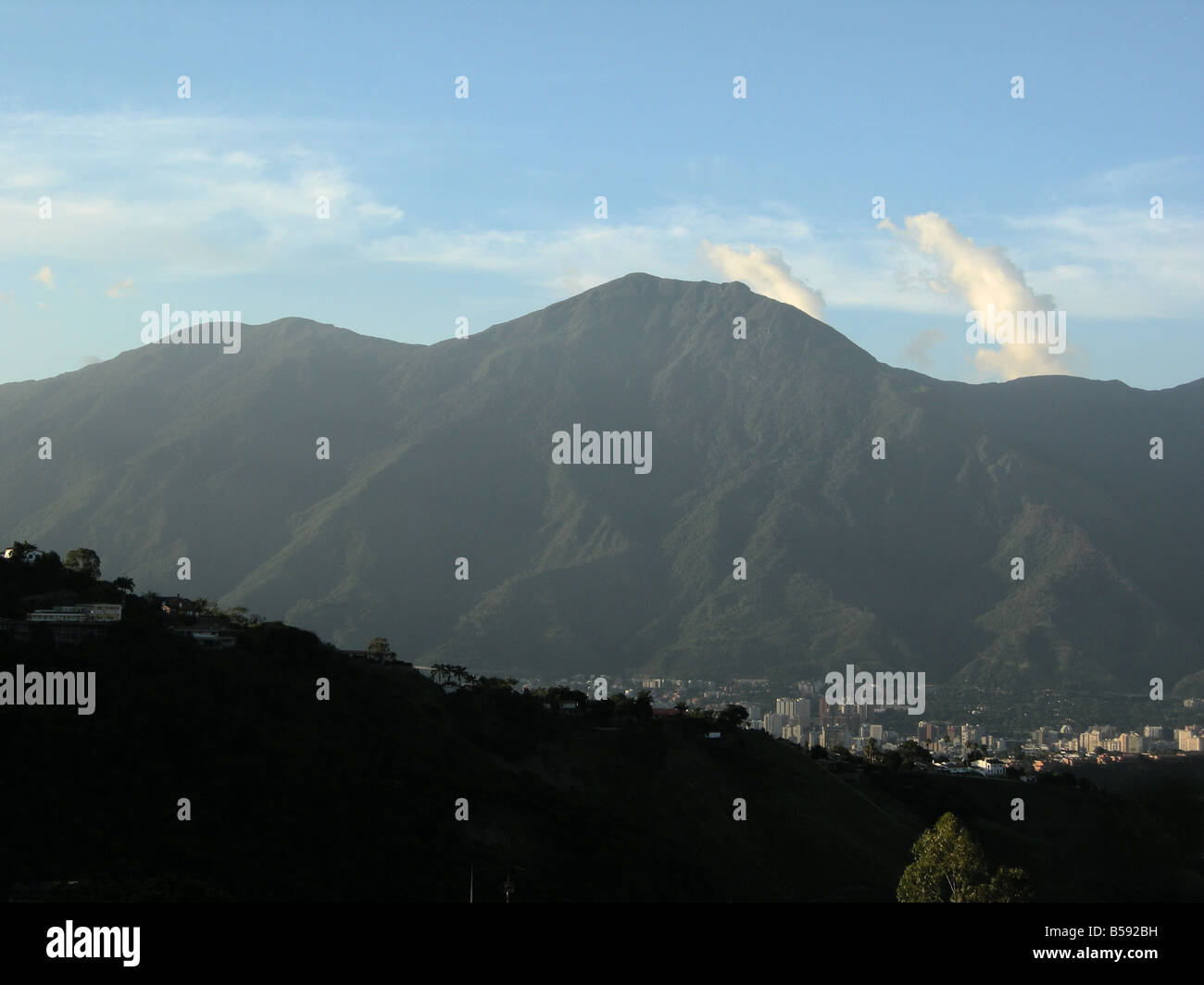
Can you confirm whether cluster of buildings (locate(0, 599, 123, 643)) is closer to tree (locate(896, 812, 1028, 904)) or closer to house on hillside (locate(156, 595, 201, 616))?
house on hillside (locate(156, 595, 201, 616))

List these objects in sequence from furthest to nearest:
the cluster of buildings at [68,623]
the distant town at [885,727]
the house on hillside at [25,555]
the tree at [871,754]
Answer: the distant town at [885,727] → the tree at [871,754] → the house on hillside at [25,555] → the cluster of buildings at [68,623]

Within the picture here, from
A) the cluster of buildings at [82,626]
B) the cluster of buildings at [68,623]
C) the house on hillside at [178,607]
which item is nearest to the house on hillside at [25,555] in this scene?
the house on hillside at [178,607]

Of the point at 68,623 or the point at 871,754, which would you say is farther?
the point at 871,754

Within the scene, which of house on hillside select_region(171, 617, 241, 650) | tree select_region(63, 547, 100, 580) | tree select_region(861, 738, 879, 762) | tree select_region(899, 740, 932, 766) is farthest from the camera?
tree select_region(899, 740, 932, 766)

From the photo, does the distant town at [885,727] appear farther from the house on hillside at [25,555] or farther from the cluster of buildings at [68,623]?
the cluster of buildings at [68,623]

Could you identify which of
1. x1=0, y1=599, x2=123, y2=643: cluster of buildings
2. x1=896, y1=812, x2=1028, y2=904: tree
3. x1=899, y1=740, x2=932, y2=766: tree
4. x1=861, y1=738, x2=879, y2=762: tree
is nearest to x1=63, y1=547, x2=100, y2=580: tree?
x1=0, y1=599, x2=123, y2=643: cluster of buildings

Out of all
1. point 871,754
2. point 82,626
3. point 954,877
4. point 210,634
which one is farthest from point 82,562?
point 954,877

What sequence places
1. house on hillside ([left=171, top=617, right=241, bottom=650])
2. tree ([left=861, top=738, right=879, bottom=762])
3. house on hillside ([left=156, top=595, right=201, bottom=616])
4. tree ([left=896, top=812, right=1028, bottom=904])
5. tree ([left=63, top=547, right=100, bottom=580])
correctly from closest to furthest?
1. tree ([left=896, top=812, right=1028, bottom=904])
2. house on hillside ([left=171, top=617, right=241, bottom=650])
3. house on hillside ([left=156, top=595, right=201, bottom=616])
4. tree ([left=63, top=547, right=100, bottom=580])
5. tree ([left=861, top=738, right=879, bottom=762])

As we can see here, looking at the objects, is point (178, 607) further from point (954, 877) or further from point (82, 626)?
point (954, 877)

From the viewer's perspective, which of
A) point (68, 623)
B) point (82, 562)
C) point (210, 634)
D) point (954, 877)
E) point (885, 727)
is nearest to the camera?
point (954, 877)

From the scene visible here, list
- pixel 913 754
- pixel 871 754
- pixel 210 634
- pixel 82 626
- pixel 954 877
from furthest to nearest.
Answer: pixel 913 754 → pixel 871 754 → pixel 210 634 → pixel 82 626 → pixel 954 877
